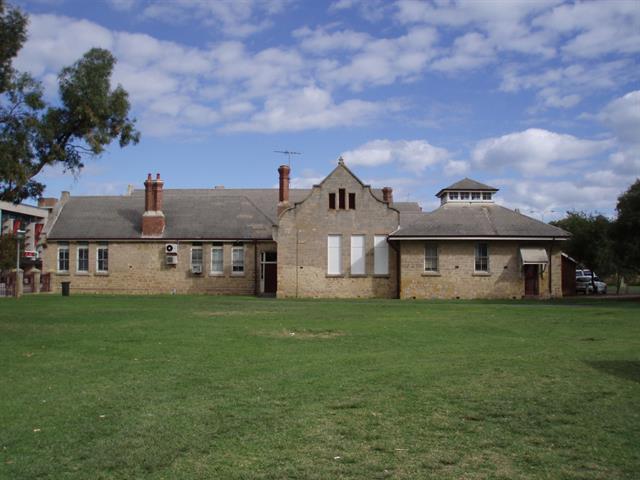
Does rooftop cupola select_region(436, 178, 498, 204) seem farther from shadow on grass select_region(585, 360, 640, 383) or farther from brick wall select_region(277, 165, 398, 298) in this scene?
shadow on grass select_region(585, 360, 640, 383)

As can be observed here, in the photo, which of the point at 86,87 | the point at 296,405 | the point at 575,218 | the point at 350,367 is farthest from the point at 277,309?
the point at 575,218

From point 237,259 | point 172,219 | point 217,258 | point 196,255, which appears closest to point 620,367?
point 237,259

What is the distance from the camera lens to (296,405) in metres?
9.09

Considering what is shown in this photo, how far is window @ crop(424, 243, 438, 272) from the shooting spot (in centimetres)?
3778

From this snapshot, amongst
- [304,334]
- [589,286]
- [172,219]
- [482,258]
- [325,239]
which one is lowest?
[304,334]

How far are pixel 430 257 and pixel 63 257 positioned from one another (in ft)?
77.1

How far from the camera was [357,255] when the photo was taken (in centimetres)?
3881

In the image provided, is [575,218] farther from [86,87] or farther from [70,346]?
[70,346]

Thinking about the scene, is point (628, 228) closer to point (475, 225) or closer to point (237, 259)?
point (475, 225)

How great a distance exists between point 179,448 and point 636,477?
14.6 ft

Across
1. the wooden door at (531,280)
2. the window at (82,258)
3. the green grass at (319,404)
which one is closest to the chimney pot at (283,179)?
the window at (82,258)

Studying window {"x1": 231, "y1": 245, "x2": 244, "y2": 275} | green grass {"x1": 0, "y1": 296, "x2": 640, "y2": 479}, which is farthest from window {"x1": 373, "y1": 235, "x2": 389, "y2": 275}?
green grass {"x1": 0, "y1": 296, "x2": 640, "y2": 479}

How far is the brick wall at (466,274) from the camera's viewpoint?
37.2 meters

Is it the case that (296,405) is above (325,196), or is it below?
below
